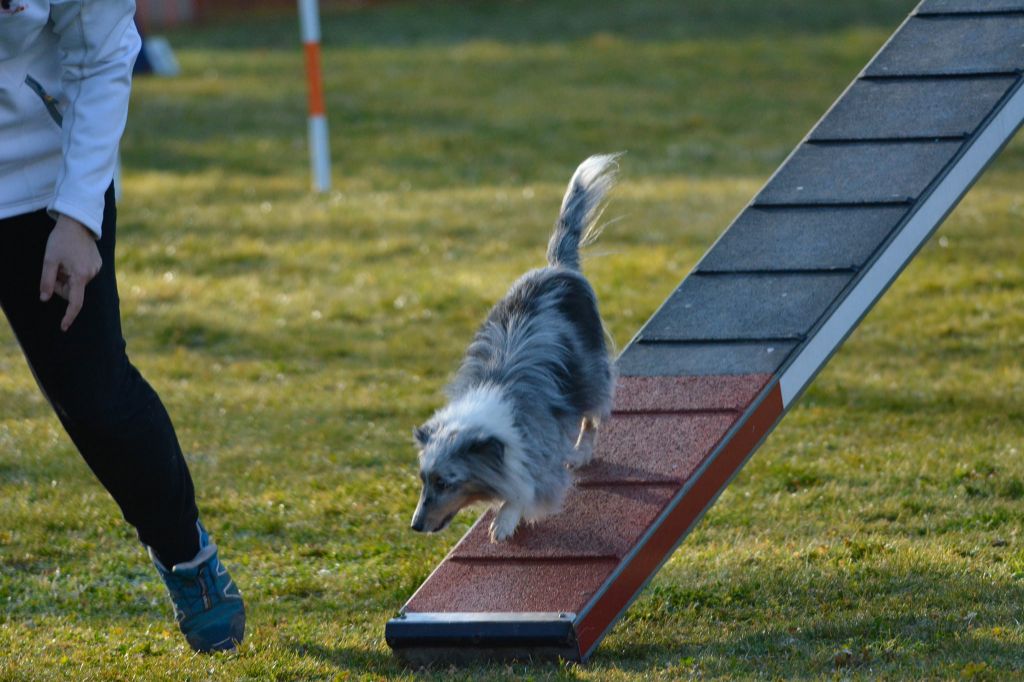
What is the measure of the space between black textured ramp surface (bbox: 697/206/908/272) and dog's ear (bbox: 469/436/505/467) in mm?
1486

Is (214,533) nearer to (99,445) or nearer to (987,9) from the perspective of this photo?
(99,445)

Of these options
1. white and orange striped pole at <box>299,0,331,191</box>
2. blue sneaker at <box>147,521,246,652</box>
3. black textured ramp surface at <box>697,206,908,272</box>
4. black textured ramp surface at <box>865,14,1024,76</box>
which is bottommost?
white and orange striped pole at <box>299,0,331,191</box>

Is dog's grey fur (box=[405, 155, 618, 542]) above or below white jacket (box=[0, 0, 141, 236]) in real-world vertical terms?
below

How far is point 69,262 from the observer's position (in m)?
3.47

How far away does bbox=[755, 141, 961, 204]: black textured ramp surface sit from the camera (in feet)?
16.8

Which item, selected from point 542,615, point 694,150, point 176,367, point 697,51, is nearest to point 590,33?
point 697,51

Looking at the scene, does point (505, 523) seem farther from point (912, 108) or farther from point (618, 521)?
point (912, 108)

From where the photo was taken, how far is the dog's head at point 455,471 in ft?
14.0

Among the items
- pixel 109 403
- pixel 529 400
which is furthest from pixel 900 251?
pixel 109 403

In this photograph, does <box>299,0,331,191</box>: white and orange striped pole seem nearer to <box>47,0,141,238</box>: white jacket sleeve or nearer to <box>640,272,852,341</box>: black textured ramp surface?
<box>640,272,852,341</box>: black textured ramp surface

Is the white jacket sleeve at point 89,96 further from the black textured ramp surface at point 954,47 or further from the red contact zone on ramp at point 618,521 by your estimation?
the black textured ramp surface at point 954,47

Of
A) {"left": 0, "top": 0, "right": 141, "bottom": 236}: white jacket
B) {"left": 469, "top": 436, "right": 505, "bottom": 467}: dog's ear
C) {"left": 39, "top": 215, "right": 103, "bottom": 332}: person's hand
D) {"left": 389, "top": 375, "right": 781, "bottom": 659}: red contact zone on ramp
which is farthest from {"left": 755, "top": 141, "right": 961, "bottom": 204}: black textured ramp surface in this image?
{"left": 39, "top": 215, "right": 103, "bottom": 332}: person's hand

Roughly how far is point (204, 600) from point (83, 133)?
1.45m

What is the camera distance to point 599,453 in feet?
15.9
